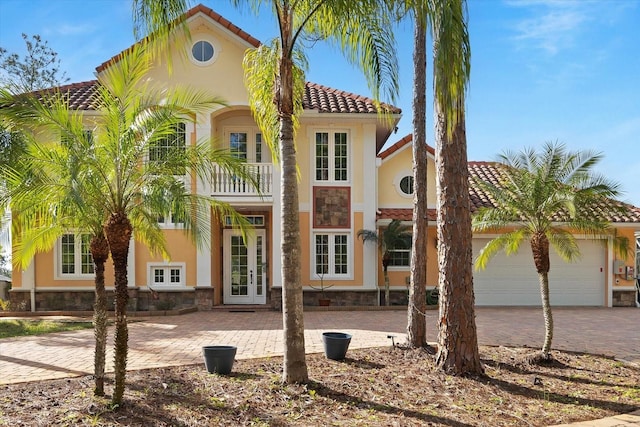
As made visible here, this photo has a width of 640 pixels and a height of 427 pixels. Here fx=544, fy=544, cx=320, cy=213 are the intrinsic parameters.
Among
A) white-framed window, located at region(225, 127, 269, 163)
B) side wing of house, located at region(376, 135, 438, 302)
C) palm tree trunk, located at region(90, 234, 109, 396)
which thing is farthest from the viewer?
white-framed window, located at region(225, 127, 269, 163)

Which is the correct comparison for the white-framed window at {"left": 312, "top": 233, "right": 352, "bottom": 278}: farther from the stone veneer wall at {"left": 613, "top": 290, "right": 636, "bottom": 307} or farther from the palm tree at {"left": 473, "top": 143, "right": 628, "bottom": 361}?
the stone veneer wall at {"left": 613, "top": 290, "right": 636, "bottom": 307}

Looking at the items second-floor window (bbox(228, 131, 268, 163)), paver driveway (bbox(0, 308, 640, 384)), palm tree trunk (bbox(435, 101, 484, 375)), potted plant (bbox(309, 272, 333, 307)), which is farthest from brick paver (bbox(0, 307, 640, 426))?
second-floor window (bbox(228, 131, 268, 163))

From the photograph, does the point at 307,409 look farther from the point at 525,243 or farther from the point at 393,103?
the point at 525,243

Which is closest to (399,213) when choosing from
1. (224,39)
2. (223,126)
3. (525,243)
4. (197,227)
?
(525,243)

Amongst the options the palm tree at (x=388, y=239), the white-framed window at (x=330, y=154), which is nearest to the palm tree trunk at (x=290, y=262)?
the palm tree at (x=388, y=239)

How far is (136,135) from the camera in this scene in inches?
273

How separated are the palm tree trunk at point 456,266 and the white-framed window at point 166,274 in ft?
37.3

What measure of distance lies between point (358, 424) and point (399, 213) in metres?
12.9

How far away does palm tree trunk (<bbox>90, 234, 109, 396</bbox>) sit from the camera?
690cm

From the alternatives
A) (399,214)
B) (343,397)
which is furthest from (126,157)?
(399,214)

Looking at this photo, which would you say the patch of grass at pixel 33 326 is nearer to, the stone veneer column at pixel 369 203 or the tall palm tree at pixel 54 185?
the tall palm tree at pixel 54 185

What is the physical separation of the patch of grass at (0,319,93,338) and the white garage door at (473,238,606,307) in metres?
13.0

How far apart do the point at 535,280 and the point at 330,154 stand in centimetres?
864

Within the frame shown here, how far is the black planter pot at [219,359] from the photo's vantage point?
8.20 meters
